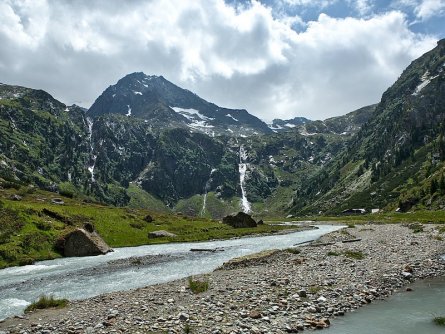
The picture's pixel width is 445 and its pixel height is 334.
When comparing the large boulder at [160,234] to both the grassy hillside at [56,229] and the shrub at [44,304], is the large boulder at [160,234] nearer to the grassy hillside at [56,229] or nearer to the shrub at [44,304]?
the grassy hillside at [56,229]

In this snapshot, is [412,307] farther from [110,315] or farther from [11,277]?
[11,277]

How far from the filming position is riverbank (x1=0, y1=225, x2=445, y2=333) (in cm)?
2056

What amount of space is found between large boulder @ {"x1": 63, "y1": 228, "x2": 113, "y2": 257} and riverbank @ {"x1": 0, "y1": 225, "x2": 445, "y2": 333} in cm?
4067

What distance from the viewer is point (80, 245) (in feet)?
226

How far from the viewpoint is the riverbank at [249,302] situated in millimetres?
20556

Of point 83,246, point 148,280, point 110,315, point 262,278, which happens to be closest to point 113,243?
point 83,246

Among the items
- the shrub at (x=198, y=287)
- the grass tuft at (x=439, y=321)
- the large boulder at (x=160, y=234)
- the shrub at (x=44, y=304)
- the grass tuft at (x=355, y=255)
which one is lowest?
the grass tuft at (x=439, y=321)

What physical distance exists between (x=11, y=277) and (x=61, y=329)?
31.3 m

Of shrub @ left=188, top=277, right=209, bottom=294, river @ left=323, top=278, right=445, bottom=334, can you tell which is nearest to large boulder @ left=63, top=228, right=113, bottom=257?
shrub @ left=188, top=277, right=209, bottom=294

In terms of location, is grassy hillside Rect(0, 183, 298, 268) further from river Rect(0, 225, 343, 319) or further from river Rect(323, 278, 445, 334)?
river Rect(323, 278, 445, 334)

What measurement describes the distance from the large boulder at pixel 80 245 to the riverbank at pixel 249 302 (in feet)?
133

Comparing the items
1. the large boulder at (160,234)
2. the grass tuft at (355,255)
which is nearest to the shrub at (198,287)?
the grass tuft at (355,255)

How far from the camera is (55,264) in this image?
57.4m

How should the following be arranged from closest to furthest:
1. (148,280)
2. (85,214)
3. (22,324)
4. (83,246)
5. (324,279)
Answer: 1. (22,324)
2. (324,279)
3. (148,280)
4. (83,246)
5. (85,214)
